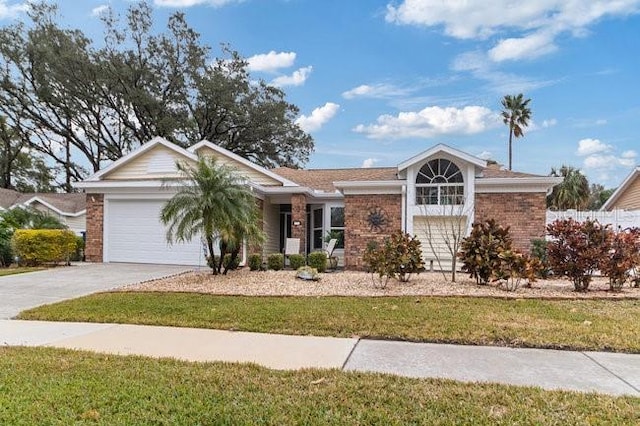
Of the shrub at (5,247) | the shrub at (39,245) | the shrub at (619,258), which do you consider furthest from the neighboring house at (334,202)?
the shrub at (619,258)

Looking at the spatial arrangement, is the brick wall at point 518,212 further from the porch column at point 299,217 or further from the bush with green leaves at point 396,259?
the porch column at point 299,217

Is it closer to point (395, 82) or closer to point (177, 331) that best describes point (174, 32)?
point (395, 82)

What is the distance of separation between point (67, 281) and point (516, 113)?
122ft

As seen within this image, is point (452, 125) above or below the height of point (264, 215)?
above

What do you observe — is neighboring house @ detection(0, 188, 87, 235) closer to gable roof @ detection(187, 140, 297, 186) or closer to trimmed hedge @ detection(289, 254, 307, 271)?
gable roof @ detection(187, 140, 297, 186)

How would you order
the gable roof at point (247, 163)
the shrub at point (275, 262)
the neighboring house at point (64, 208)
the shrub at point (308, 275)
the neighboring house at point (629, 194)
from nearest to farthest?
the shrub at point (308, 275) → the shrub at point (275, 262) → the gable roof at point (247, 163) → the neighboring house at point (629, 194) → the neighboring house at point (64, 208)

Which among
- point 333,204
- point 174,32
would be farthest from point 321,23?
point 174,32

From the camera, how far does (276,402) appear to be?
3801mm

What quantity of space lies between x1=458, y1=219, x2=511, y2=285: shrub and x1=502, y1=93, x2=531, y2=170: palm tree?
1227 inches

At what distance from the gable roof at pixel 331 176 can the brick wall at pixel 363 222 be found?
0.79m

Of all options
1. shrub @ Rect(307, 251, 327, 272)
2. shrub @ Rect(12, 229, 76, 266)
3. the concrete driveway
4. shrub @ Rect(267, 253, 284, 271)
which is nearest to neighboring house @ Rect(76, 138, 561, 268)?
the concrete driveway

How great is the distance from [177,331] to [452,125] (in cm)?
2083

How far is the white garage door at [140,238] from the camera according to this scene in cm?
1616

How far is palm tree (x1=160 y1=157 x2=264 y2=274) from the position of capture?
11562 mm
